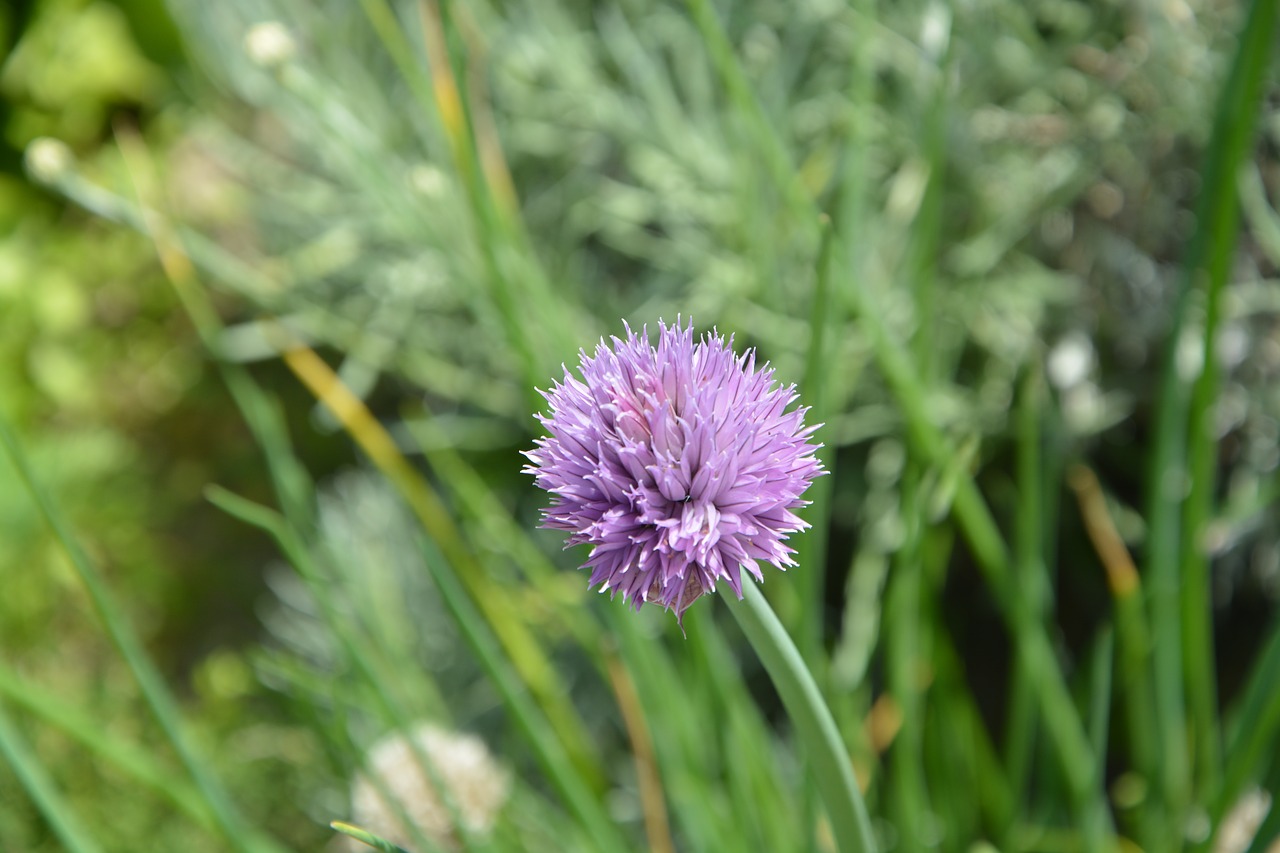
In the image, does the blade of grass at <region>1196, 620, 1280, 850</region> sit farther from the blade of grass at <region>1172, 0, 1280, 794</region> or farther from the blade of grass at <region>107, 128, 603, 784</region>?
the blade of grass at <region>107, 128, 603, 784</region>

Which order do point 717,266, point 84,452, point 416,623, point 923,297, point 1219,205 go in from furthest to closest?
point 84,452, point 416,623, point 717,266, point 923,297, point 1219,205

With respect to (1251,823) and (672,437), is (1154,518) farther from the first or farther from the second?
(672,437)

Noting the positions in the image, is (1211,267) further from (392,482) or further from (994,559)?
(392,482)

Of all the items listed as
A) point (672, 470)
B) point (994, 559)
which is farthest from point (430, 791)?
point (672, 470)

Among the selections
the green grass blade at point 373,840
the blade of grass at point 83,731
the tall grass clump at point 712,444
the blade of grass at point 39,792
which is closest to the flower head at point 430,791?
the tall grass clump at point 712,444

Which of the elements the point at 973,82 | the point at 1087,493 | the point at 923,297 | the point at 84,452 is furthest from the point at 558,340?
the point at 84,452

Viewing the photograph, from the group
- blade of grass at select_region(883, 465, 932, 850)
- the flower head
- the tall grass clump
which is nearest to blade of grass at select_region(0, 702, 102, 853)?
the tall grass clump

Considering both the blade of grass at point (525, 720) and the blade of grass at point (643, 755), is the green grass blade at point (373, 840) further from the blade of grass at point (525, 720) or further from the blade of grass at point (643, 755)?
the blade of grass at point (643, 755)
